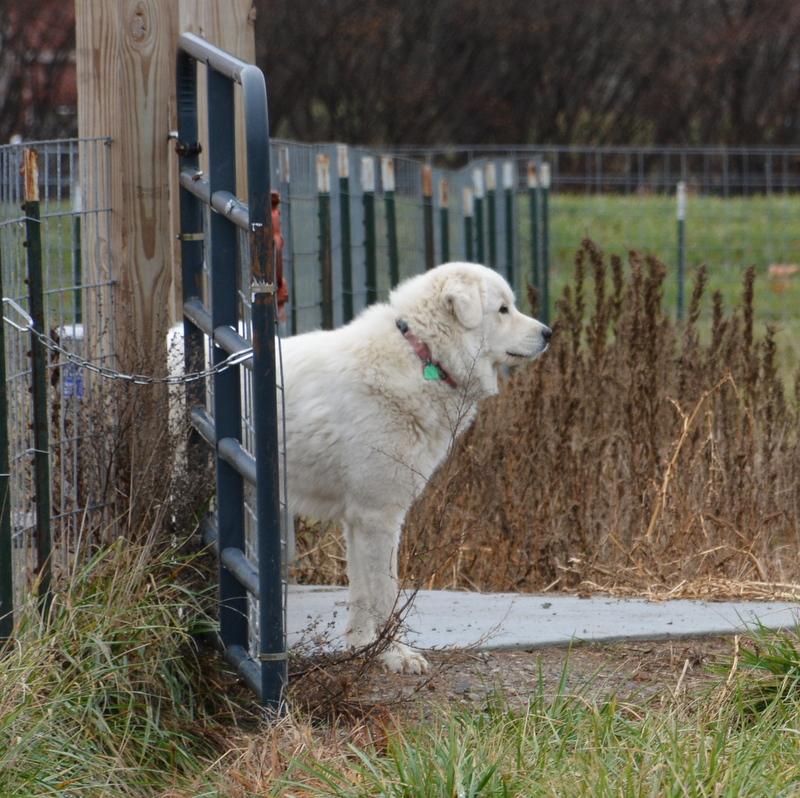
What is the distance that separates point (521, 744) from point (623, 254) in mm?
12010

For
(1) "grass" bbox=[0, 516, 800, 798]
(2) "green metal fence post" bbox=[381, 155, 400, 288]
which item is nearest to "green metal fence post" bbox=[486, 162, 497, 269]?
(2) "green metal fence post" bbox=[381, 155, 400, 288]

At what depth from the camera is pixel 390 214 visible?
29.0 feet

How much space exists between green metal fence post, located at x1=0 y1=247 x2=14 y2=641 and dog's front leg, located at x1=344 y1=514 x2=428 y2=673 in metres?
1.17

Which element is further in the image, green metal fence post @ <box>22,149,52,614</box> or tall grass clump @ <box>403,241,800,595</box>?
tall grass clump @ <box>403,241,800,595</box>

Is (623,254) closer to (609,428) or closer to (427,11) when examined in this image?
(427,11)

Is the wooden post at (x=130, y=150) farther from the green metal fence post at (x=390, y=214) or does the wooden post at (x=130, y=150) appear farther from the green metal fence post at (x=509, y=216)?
the green metal fence post at (x=509, y=216)

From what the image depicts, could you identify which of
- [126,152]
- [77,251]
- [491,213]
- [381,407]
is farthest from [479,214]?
[126,152]

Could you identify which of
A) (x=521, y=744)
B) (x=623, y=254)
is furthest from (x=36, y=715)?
(x=623, y=254)

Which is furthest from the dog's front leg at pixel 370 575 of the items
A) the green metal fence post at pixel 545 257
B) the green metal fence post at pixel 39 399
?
the green metal fence post at pixel 545 257

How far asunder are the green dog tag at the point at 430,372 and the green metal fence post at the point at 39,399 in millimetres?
1395

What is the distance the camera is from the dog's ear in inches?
195

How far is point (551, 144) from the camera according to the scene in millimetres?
21312

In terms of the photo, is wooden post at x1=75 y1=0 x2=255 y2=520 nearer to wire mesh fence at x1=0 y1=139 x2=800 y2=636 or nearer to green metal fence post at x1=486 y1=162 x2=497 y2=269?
wire mesh fence at x1=0 y1=139 x2=800 y2=636

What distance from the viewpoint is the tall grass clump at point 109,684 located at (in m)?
3.44
